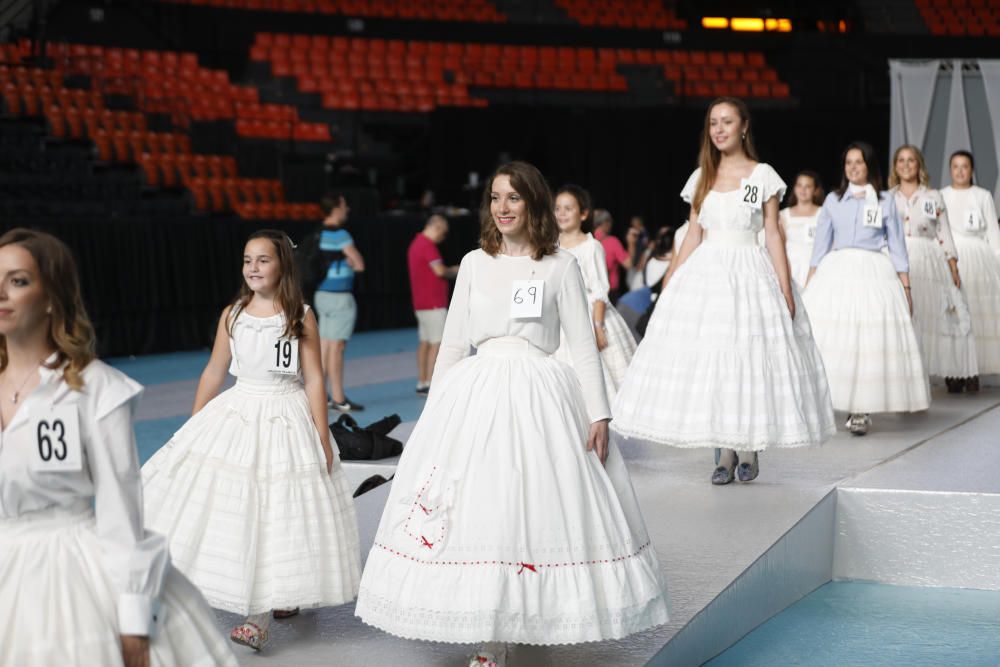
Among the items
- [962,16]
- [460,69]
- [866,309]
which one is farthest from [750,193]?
[962,16]

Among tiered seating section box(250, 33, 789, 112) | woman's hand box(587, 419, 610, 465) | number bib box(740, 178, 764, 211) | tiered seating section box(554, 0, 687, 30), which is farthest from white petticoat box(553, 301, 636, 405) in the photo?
tiered seating section box(554, 0, 687, 30)

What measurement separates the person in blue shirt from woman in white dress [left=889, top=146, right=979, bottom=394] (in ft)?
12.5

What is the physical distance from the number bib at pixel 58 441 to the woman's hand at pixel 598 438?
1620mm

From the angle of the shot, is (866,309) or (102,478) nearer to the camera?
(102,478)

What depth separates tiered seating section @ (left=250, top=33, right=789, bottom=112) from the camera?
68.2 ft

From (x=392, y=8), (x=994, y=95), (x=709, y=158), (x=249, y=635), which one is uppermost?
(x=392, y=8)

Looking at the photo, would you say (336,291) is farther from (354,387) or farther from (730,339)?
(730,339)

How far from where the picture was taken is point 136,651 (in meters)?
2.36

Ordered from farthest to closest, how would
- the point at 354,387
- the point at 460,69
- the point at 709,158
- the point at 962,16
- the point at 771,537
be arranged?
the point at 962,16 < the point at 460,69 < the point at 354,387 < the point at 709,158 < the point at 771,537

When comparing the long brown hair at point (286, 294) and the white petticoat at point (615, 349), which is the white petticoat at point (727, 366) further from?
the long brown hair at point (286, 294)

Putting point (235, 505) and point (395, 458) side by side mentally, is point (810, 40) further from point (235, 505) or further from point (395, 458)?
point (235, 505)

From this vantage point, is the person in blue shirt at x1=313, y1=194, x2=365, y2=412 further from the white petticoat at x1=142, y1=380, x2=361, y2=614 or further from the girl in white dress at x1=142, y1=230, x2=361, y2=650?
the white petticoat at x1=142, y1=380, x2=361, y2=614

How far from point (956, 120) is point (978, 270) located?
18.1 ft

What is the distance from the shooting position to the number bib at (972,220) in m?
A: 9.19
